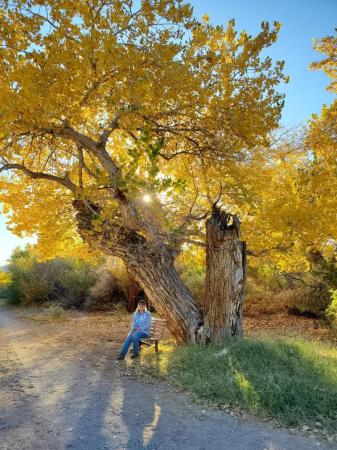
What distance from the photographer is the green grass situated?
17.3ft

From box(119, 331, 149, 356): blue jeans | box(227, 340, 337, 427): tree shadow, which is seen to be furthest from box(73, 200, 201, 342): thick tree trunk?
box(227, 340, 337, 427): tree shadow

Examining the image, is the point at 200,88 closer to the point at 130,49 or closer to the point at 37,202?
the point at 130,49

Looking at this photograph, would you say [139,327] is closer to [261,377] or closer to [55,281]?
[261,377]

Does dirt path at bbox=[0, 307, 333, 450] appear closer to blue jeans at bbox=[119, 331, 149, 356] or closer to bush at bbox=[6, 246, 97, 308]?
blue jeans at bbox=[119, 331, 149, 356]

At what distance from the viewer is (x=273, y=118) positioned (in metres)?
7.55

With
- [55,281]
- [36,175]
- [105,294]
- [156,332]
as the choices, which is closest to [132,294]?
[105,294]

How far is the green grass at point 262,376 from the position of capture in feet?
17.3

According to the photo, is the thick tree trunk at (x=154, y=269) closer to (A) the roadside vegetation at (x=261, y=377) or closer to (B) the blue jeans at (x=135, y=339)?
(A) the roadside vegetation at (x=261, y=377)

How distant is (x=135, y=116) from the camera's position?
22.5 feet

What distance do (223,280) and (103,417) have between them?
4.90 metres

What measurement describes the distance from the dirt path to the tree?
9.30 ft

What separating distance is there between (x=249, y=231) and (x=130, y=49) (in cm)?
499

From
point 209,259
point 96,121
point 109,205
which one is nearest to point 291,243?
point 209,259

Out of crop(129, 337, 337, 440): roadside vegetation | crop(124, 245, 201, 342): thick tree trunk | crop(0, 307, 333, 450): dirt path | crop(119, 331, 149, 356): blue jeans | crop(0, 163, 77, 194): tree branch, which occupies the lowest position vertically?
crop(0, 307, 333, 450): dirt path
